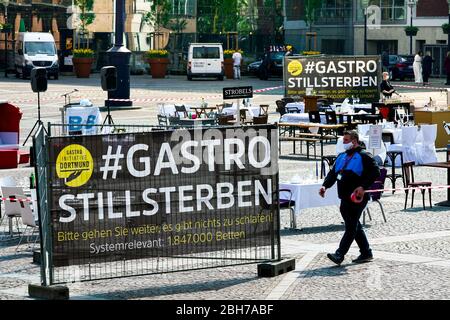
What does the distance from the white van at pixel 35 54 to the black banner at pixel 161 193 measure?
154ft

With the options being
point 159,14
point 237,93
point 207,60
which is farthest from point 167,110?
point 159,14

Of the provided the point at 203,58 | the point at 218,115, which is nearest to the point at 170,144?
the point at 218,115

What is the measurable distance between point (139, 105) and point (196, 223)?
29947mm

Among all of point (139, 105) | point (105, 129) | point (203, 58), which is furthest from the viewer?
point (203, 58)

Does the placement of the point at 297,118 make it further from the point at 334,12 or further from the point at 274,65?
the point at 334,12

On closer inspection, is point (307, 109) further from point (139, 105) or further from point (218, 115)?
point (139, 105)

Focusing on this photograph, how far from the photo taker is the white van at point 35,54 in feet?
203

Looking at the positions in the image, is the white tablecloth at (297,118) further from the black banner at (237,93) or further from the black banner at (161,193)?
the black banner at (161,193)

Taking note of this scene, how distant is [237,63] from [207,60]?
4.97ft

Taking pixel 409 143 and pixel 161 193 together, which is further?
pixel 409 143

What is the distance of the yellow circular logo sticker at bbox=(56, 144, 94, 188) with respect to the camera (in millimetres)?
14438

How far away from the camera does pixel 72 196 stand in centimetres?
1454

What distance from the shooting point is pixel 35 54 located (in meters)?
62.3
